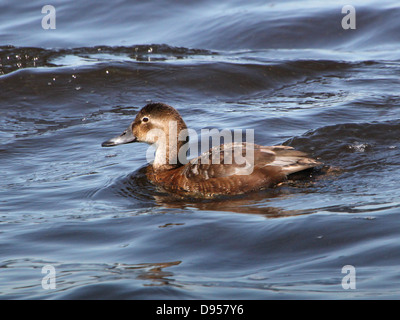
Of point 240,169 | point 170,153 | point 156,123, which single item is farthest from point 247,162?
point 156,123

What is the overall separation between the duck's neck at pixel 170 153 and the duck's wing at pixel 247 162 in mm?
711

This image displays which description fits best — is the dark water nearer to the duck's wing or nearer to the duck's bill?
the duck's wing

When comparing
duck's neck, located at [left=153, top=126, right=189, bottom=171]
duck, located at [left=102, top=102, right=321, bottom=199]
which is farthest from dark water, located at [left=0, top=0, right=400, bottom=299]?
duck's neck, located at [left=153, top=126, right=189, bottom=171]

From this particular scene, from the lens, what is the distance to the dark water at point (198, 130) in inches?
204

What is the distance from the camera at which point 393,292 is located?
179 inches

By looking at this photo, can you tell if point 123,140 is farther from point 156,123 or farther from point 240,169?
point 240,169

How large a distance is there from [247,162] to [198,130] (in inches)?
105

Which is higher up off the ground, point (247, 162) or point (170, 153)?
point (170, 153)

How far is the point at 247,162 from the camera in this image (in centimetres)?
720

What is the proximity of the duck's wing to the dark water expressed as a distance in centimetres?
26

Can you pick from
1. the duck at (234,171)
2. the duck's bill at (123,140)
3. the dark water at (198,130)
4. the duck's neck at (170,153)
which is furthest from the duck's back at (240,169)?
the duck's bill at (123,140)
